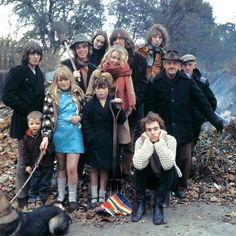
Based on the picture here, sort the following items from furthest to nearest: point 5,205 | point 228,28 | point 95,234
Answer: point 228,28, point 95,234, point 5,205

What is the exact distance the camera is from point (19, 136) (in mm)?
5680

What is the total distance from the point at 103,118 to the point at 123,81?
59 centimetres

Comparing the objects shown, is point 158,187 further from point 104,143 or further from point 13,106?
point 13,106

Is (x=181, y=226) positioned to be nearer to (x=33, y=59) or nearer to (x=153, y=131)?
(x=153, y=131)

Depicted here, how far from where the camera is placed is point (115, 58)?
5641 mm

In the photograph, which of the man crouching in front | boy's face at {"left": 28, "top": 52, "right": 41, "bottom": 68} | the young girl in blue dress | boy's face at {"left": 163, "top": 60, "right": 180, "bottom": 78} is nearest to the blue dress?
the young girl in blue dress

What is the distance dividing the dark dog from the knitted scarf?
5.75ft

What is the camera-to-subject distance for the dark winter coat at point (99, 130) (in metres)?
5.63

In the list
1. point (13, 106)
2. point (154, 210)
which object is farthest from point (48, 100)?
point (154, 210)

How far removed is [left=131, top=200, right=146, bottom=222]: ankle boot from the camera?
5.41m

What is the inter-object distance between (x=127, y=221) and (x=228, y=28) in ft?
147

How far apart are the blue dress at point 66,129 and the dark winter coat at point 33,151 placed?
141 millimetres

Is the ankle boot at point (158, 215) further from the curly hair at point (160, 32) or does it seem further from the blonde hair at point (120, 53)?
the curly hair at point (160, 32)

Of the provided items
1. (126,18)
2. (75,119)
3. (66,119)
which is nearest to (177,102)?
(75,119)
